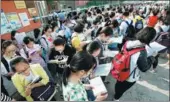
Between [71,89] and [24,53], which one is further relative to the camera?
[24,53]

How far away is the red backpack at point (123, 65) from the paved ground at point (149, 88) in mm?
942

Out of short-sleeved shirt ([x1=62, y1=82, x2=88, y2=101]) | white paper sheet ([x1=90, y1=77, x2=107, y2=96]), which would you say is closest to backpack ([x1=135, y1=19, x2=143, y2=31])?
white paper sheet ([x1=90, y1=77, x2=107, y2=96])

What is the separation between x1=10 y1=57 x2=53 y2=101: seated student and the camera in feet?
6.48

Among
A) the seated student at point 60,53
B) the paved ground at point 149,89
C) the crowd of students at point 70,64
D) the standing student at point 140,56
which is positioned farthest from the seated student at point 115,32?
the standing student at point 140,56

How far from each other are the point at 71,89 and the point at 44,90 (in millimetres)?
659

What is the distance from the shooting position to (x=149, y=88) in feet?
11.4

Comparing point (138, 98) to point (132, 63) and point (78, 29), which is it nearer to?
point (132, 63)

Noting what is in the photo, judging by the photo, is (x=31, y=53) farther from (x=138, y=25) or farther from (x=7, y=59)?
(x=138, y=25)

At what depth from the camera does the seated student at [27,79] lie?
77.7 inches

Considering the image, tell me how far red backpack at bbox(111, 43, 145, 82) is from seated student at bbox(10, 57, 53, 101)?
95cm

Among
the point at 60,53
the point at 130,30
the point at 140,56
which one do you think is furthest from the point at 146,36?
the point at 130,30

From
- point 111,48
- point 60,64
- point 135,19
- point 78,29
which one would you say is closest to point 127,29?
point 135,19

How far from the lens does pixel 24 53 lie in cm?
315

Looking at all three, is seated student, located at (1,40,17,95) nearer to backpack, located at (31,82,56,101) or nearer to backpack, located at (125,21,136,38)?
backpack, located at (31,82,56,101)
